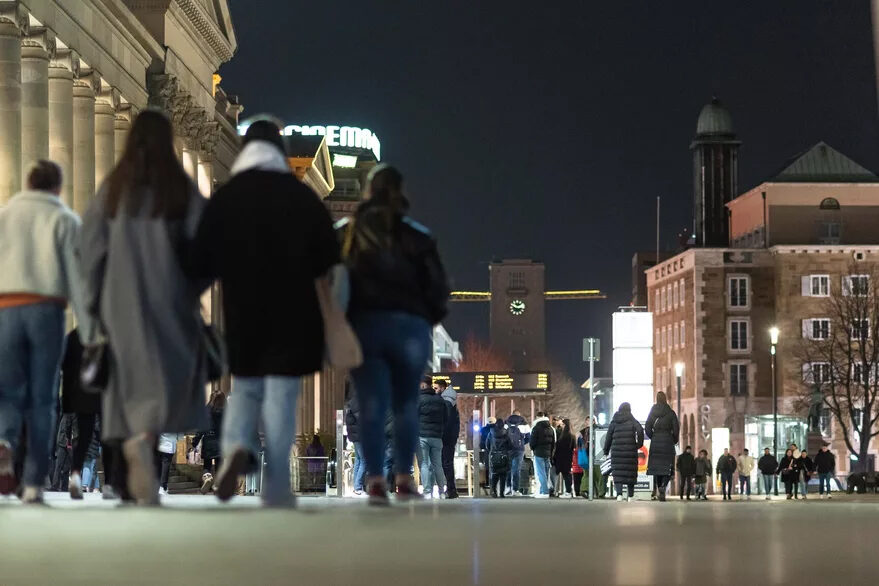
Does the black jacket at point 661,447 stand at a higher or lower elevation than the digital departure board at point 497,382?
lower

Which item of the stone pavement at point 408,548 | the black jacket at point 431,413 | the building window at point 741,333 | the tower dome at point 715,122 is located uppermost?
the tower dome at point 715,122

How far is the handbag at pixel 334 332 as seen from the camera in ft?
40.5

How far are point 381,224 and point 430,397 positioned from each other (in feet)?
51.0

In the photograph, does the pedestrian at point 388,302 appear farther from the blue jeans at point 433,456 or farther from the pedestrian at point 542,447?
the pedestrian at point 542,447

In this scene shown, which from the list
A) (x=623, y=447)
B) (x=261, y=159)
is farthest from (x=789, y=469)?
(x=261, y=159)

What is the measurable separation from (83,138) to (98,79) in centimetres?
187

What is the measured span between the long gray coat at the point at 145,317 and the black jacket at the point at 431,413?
16.2 meters

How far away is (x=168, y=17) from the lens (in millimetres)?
70062

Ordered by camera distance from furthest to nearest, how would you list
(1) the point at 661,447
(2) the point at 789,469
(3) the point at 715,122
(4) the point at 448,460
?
(3) the point at 715,122 < (2) the point at 789,469 < (1) the point at 661,447 < (4) the point at 448,460

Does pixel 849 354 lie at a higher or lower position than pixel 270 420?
higher

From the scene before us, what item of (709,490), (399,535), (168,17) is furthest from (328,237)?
(709,490)

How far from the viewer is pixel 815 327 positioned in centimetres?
14150

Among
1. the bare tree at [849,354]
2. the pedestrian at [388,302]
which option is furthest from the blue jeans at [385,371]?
the bare tree at [849,354]

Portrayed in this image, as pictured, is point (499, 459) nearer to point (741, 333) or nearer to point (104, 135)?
point (104, 135)
